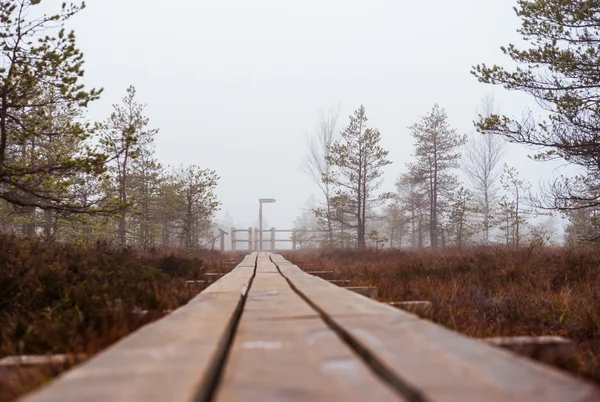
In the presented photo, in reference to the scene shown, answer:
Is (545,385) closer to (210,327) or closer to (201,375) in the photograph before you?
(201,375)

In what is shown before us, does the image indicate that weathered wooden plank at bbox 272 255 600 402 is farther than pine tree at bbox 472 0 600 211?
No

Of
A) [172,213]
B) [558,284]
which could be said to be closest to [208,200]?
[172,213]

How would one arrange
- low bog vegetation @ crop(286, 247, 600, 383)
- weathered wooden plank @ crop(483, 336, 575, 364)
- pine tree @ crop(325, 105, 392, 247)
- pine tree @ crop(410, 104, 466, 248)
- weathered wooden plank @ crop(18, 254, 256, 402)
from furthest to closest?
pine tree @ crop(410, 104, 466, 248) → pine tree @ crop(325, 105, 392, 247) → low bog vegetation @ crop(286, 247, 600, 383) → weathered wooden plank @ crop(483, 336, 575, 364) → weathered wooden plank @ crop(18, 254, 256, 402)

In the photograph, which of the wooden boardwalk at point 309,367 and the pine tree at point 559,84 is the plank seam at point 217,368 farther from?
the pine tree at point 559,84

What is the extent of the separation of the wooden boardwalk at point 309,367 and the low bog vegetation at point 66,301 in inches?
29.1

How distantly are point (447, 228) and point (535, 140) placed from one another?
18175mm

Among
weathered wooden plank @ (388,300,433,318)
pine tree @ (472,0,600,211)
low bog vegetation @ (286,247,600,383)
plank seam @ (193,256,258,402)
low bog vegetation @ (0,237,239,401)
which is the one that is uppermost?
pine tree @ (472,0,600,211)

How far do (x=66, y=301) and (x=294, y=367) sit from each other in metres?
3.10

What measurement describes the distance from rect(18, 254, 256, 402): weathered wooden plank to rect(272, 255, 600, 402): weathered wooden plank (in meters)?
0.57

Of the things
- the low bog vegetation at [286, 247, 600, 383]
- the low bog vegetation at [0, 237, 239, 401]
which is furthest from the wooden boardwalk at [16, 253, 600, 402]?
the low bog vegetation at [286, 247, 600, 383]

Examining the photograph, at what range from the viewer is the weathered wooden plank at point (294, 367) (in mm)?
1028

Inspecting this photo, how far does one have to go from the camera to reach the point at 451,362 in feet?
4.04

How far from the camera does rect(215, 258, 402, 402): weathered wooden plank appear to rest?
103 centimetres

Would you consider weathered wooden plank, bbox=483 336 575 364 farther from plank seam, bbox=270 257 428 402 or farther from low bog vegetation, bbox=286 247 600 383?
plank seam, bbox=270 257 428 402
